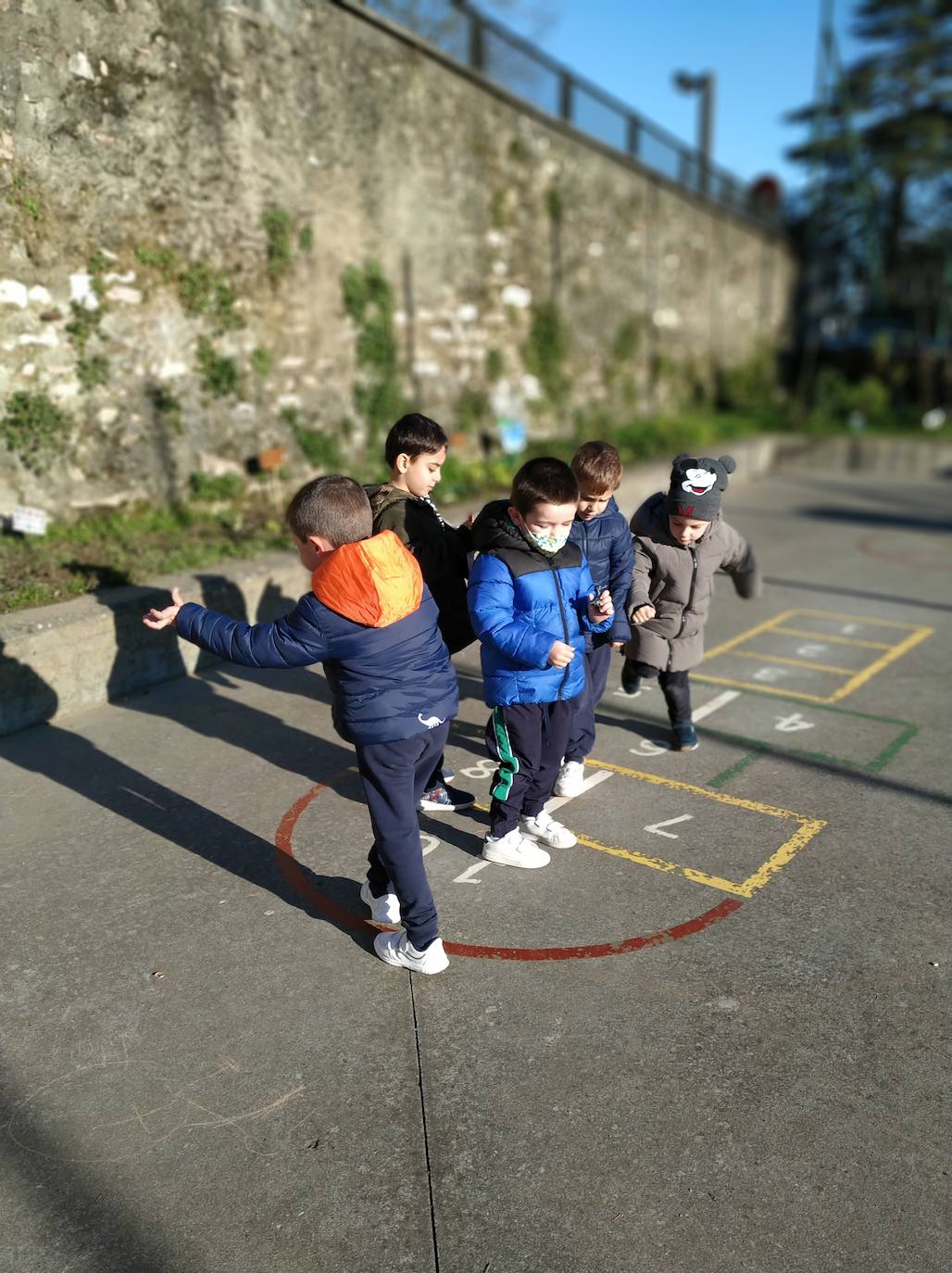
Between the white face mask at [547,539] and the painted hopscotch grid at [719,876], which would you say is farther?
the painted hopscotch grid at [719,876]

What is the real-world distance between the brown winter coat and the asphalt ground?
59 cm

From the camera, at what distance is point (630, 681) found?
5945 mm

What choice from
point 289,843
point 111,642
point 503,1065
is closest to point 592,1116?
point 503,1065

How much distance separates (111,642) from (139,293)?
3.42m

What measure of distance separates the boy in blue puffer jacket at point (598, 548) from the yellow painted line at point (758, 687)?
6.58ft

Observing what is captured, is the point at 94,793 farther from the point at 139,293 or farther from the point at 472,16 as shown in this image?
the point at 472,16

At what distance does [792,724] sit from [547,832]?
2165 millimetres

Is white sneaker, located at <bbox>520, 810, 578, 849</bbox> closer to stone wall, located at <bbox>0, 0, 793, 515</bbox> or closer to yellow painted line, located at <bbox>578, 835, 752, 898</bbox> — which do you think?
yellow painted line, located at <bbox>578, 835, 752, 898</bbox>

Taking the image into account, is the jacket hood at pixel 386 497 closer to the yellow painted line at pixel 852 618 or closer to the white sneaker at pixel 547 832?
the white sneaker at pixel 547 832

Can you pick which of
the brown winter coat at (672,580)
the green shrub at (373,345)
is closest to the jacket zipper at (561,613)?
the brown winter coat at (672,580)

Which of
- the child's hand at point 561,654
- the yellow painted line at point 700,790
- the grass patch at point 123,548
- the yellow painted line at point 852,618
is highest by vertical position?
the child's hand at point 561,654

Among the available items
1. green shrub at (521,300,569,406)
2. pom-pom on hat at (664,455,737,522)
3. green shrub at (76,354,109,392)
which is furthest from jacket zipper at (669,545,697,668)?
green shrub at (521,300,569,406)

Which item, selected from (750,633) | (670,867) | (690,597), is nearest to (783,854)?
(670,867)

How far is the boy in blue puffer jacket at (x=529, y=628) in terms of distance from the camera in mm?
3779
